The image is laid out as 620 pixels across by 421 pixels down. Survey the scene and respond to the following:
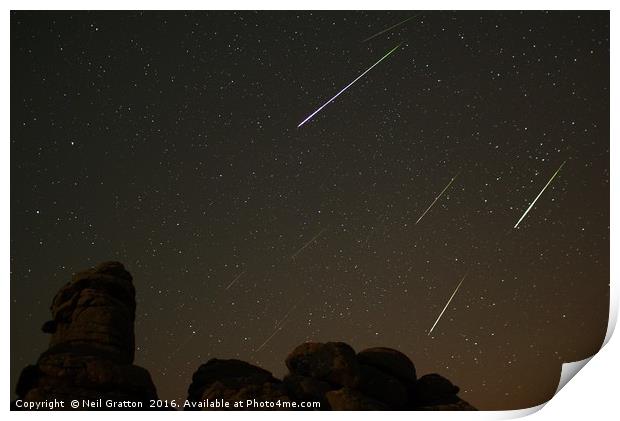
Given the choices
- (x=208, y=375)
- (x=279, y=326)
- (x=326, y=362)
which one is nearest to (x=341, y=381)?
(x=326, y=362)

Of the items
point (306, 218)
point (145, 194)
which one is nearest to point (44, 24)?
point (145, 194)

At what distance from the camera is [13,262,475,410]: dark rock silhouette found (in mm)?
4328

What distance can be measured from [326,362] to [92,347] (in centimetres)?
143

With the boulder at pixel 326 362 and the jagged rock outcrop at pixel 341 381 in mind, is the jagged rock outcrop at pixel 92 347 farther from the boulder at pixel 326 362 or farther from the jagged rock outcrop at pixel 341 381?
the boulder at pixel 326 362

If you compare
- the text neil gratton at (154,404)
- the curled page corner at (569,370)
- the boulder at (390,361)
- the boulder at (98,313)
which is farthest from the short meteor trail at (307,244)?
the curled page corner at (569,370)

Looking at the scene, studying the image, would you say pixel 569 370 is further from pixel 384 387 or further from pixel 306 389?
pixel 306 389

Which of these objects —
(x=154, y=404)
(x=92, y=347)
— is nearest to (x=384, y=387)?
(x=154, y=404)

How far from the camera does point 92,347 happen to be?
14.8 ft

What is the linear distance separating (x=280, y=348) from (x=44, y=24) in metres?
2.37

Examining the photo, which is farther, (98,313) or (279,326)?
(98,313)

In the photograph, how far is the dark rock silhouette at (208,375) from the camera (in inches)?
170
